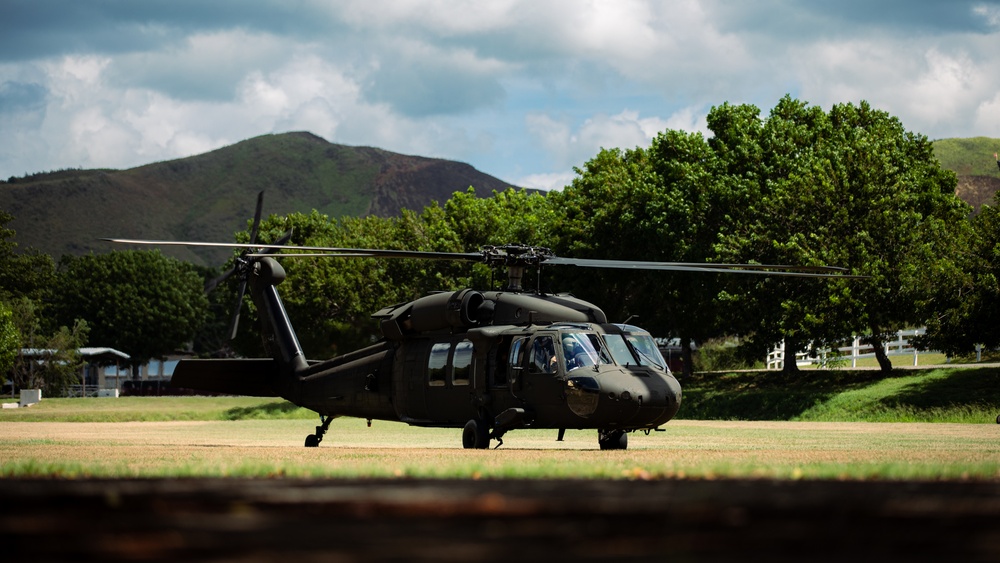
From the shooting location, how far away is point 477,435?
22.4m

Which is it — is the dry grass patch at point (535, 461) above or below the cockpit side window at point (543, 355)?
below

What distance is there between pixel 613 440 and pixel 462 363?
10.6 ft

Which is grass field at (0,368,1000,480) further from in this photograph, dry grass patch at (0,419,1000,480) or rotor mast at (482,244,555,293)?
rotor mast at (482,244,555,293)

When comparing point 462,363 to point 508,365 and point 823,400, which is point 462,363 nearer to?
point 508,365

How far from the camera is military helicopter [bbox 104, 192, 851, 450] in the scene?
69.1ft

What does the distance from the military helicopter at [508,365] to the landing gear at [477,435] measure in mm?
23

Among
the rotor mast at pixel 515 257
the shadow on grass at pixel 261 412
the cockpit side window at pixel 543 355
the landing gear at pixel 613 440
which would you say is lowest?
the shadow on grass at pixel 261 412

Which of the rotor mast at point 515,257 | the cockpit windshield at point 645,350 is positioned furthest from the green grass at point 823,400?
the rotor mast at point 515,257

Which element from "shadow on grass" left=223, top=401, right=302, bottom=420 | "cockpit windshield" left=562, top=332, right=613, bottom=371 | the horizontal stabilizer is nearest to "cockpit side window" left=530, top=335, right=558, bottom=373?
"cockpit windshield" left=562, top=332, right=613, bottom=371

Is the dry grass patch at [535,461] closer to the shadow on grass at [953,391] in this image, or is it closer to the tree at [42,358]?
the shadow on grass at [953,391]

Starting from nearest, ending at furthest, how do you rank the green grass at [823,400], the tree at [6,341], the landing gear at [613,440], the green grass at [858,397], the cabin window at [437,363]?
the landing gear at [613,440], the cabin window at [437,363], the green grass at [858,397], the green grass at [823,400], the tree at [6,341]

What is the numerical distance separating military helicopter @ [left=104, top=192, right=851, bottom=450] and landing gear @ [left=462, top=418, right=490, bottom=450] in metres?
0.02

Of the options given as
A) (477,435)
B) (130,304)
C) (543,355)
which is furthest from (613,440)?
(130,304)

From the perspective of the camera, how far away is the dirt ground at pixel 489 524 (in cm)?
407
